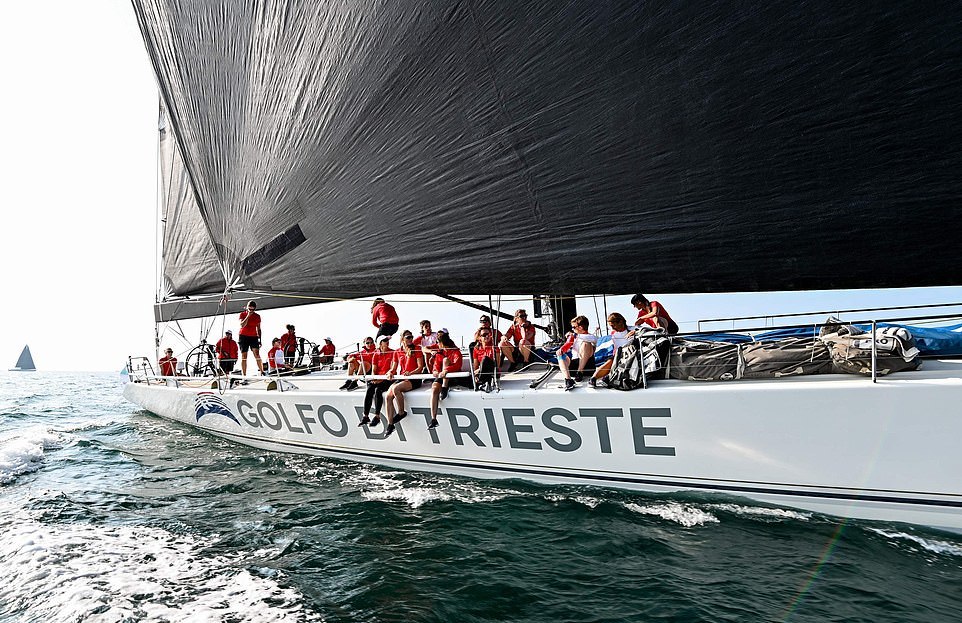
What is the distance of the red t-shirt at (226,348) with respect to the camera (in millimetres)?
8273

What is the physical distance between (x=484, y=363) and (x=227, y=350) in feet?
18.2

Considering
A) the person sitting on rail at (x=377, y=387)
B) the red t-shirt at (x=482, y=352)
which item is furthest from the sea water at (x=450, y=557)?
the red t-shirt at (x=482, y=352)

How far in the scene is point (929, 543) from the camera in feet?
10.3

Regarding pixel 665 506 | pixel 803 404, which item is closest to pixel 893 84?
pixel 803 404

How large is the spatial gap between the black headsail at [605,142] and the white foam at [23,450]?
4188 mm

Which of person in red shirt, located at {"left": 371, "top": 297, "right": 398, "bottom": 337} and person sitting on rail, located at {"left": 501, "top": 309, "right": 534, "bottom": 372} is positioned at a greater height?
person in red shirt, located at {"left": 371, "top": 297, "right": 398, "bottom": 337}

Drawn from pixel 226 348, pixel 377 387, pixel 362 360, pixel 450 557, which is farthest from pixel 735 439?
pixel 226 348

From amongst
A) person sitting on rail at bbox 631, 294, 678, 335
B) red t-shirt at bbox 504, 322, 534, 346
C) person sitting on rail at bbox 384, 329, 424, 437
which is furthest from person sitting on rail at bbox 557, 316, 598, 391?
person sitting on rail at bbox 384, 329, 424, 437

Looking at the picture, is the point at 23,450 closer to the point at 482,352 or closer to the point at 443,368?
the point at 443,368

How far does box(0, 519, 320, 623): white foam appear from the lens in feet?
8.92

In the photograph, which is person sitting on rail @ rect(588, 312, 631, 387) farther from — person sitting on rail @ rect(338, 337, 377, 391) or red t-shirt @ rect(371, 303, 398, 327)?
red t-shirt @ rect(371, 303, 398, 327)

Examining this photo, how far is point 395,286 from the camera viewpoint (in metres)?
4.86

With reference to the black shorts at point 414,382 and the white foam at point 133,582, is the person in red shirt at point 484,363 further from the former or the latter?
the white foam at point 133,582

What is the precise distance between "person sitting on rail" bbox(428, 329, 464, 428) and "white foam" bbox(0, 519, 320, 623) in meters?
2.01
